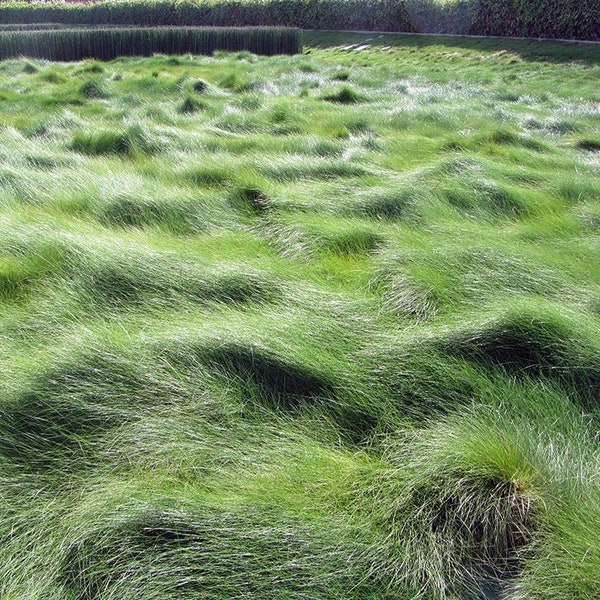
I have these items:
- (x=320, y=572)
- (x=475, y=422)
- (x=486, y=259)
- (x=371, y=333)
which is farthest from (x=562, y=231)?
(x=320, y=572)

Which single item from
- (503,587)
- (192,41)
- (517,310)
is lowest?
(192,41)

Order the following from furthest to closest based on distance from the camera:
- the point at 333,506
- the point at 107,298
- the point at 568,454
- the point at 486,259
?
the point at 486,259 → the point at 107,298 → the point at 568,454 → the point at 333,506

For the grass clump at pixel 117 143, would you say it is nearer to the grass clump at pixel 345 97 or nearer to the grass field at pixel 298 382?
the grass field at pixel 298 382

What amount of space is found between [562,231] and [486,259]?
756 millimetres

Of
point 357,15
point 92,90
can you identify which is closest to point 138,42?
point 92,90

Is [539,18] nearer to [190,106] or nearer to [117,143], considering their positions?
[190,106]

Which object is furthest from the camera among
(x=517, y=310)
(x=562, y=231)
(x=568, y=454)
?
(x=562, y=231)

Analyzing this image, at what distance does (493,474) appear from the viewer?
1688 mm

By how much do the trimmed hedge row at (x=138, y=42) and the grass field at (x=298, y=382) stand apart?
12.5 metres

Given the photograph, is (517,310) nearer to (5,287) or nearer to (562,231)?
(562,231)

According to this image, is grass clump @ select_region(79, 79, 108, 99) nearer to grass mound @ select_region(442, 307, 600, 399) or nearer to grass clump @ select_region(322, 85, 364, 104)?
grass clump @ select_region(322, 85, 364, 104)

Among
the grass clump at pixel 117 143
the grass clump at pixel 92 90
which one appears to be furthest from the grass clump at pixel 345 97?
the grass clump at pixel 117 143

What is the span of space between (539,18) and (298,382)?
17341 mm

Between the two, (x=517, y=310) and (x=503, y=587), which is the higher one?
(x=517, y=310)
